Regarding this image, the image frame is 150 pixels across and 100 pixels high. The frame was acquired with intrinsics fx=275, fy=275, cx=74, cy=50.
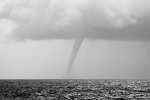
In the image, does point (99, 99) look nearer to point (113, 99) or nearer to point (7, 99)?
point (113, 99)

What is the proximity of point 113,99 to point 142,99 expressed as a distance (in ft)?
21.7

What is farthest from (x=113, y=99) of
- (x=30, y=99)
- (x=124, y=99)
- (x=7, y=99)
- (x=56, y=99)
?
(x=7, y=99)

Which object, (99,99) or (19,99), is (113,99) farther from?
(19,99)

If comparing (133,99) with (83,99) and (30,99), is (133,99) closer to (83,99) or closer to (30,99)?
(83,99)

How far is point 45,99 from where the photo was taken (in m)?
61.1

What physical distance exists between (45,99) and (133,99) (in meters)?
20.0

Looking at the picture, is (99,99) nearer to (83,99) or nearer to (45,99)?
(83,99)

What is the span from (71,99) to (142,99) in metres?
16.3

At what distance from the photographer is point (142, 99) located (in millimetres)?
62969

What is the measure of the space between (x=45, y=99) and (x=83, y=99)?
8.54 meters

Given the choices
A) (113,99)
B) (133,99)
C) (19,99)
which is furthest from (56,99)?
(133,99)

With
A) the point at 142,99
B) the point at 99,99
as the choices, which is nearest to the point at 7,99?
the point at 99,99

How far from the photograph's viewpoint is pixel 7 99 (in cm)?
6138

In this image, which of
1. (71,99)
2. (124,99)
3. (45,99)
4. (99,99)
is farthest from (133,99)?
(45,99)
